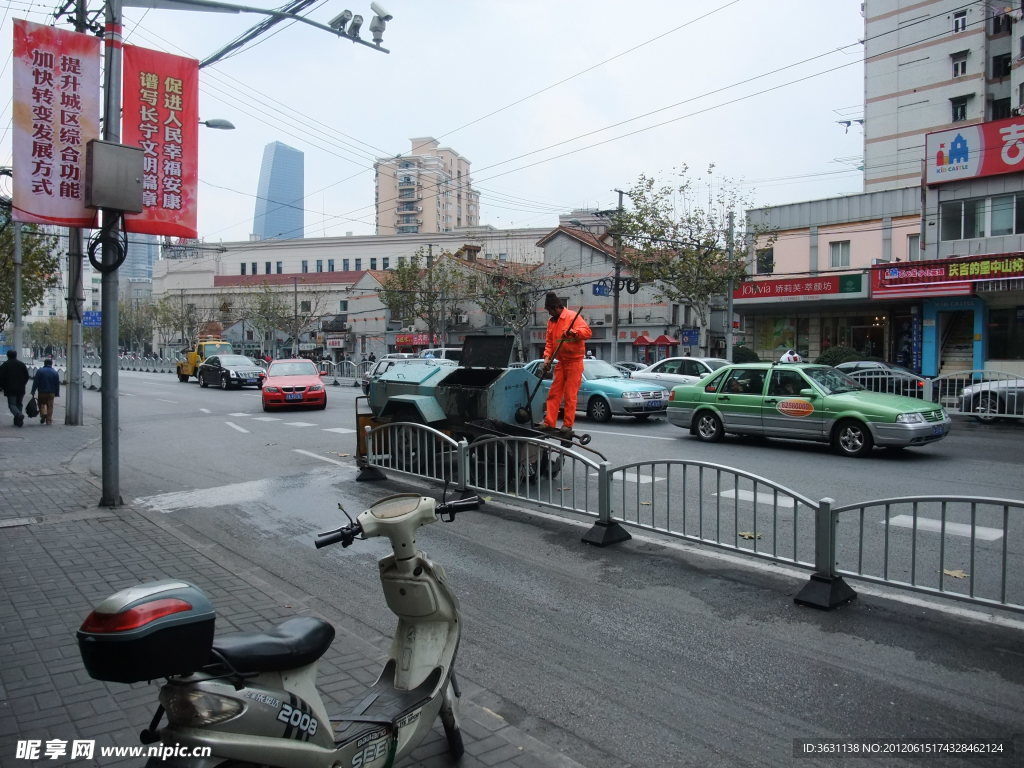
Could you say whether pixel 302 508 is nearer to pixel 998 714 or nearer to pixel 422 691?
pixel 422 691

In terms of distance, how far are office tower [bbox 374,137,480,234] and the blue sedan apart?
7944cm

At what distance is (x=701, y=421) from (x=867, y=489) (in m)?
5.19

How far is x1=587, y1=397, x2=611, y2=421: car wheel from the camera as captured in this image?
713 inches

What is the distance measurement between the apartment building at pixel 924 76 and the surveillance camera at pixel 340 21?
38097 mm

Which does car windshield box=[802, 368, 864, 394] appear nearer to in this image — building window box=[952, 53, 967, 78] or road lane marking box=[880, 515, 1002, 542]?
road lane marking box=[880, 515, 1002, 542]

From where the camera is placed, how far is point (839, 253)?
3306cm

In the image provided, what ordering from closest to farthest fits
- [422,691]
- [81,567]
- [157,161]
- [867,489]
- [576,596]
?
[422,691]
[576,596]
[81,567]
[157,161]
[867,489]

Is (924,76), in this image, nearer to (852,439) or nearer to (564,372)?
(852,439)

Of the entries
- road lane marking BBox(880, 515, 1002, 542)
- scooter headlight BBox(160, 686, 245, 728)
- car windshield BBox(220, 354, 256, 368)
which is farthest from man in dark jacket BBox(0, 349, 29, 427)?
scooter headlight BBox(160, 686, 245, 728)

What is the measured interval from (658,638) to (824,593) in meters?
1.36

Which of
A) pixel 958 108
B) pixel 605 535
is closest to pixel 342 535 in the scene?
pixel 605 535

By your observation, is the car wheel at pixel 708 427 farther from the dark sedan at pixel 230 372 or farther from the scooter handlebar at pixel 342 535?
the dark sedan at pixel 230 372

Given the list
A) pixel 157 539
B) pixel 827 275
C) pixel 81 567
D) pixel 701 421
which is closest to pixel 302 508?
pixel 157 539

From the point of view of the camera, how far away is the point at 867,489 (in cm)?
948
